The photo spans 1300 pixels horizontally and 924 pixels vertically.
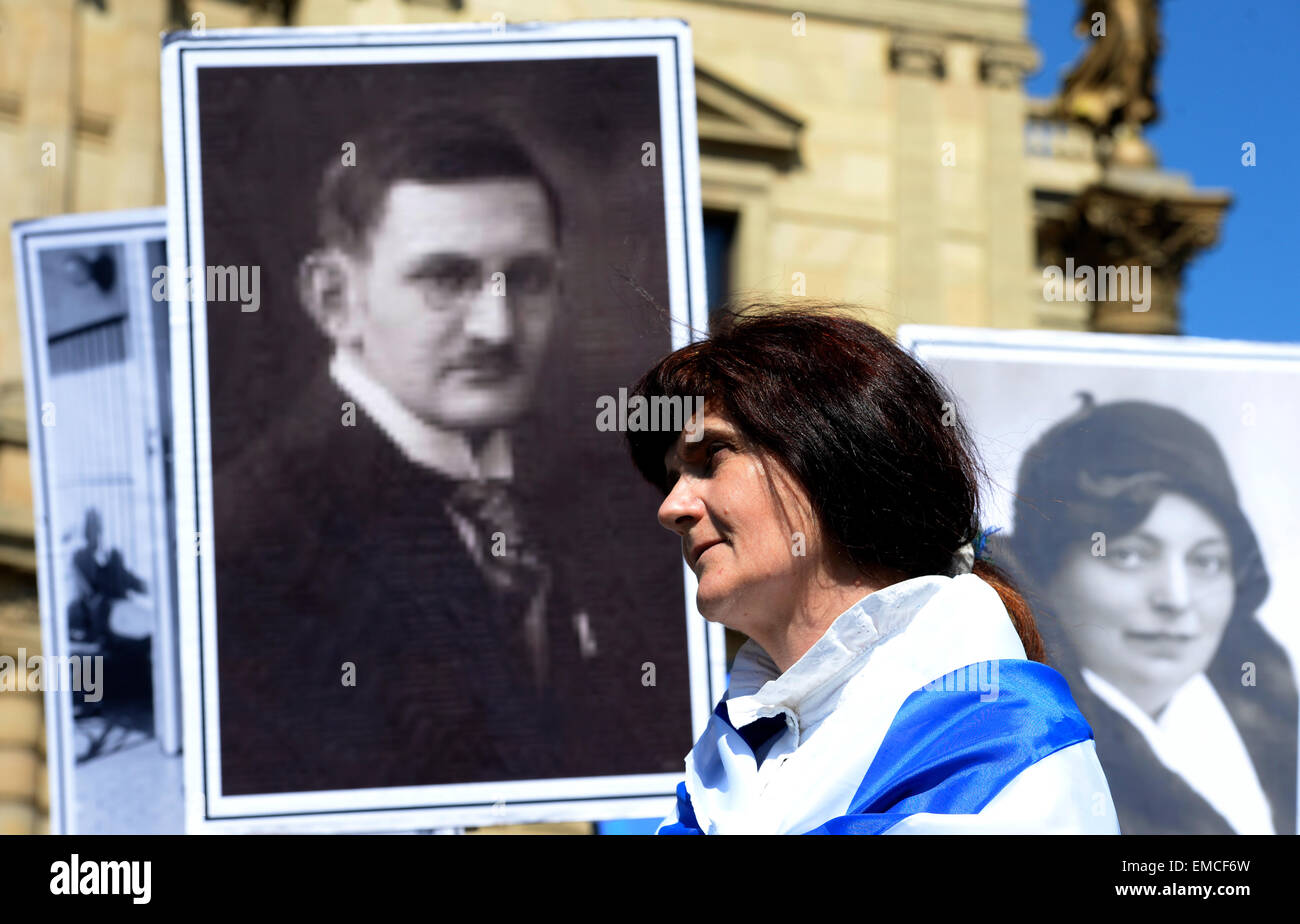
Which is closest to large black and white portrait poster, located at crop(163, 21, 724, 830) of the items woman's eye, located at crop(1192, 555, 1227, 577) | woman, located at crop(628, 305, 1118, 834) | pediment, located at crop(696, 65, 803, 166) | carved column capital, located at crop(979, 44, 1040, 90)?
woman, located at crop(628, 305, 1118, 834)

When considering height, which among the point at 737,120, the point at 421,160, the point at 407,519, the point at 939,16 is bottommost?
the point at 407,519

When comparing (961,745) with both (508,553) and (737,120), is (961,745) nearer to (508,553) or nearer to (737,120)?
(508,553)

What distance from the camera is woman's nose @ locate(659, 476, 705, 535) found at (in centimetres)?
194

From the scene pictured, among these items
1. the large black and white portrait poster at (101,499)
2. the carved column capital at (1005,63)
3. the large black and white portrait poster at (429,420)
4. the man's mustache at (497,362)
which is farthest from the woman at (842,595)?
the carved column capital at (1005,63)

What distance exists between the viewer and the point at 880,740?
1697 mm

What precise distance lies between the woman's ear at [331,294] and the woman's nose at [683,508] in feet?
4.60

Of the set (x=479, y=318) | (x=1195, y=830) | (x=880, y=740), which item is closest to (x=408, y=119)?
(x=479, y=318)

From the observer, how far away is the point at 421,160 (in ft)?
10.8

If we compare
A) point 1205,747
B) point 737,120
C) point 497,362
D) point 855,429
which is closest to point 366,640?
point 497,362

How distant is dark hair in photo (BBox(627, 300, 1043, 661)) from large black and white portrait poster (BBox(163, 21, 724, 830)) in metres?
1.12

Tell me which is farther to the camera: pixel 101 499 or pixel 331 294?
pixel 101 499

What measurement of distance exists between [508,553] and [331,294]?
63 centimetres

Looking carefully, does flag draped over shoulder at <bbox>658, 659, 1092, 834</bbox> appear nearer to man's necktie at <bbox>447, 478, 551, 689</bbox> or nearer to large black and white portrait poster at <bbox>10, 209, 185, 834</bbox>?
man's necktie at <bbox>447, 478, 551, 689</bbox>
